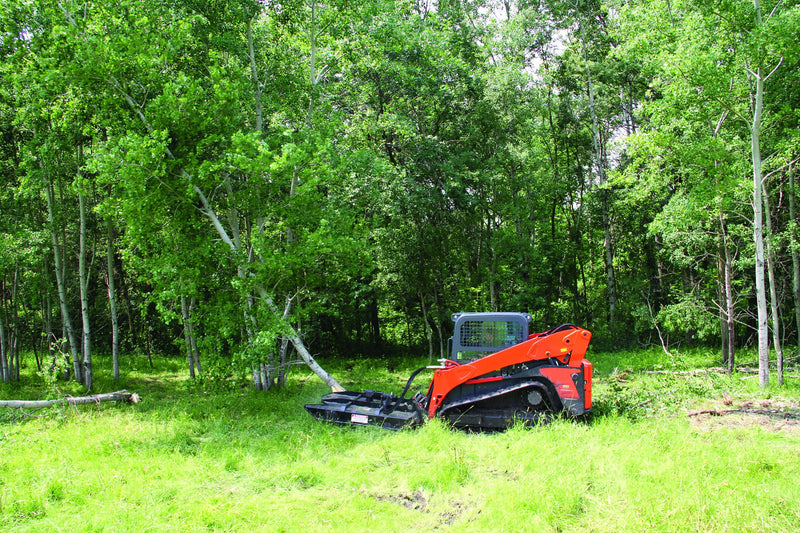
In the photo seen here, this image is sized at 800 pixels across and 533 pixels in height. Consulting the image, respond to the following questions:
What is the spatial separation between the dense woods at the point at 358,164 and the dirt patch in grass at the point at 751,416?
2.06 meters

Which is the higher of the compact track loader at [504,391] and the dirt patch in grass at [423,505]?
the compact track loader at [504,391]

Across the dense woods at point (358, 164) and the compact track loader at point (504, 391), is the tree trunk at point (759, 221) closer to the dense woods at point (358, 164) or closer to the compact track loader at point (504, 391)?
the dense woods at point (358, 164)

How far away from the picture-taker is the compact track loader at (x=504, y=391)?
639cm

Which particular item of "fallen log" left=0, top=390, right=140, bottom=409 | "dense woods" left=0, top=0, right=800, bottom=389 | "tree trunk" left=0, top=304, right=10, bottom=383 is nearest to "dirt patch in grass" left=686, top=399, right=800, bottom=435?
"dense woods" left=0, top=0, right=800, bottom=389

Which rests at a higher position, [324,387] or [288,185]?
[288,185]

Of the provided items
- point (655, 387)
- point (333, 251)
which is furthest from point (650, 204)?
point (333, 251)

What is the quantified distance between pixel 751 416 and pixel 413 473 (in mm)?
5116

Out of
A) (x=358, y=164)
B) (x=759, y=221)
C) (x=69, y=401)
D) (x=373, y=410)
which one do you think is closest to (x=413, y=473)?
(x=373, y=410)

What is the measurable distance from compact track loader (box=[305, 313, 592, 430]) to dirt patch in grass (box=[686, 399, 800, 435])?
1739mm

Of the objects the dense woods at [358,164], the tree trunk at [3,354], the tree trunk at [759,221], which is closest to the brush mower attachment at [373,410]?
the dense woods at [358,164]

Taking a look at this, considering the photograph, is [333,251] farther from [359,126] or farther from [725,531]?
[725,531]

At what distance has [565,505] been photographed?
3.93 m

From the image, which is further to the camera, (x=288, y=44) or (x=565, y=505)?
(x=288, y=44)

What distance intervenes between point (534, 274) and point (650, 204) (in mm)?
4516
